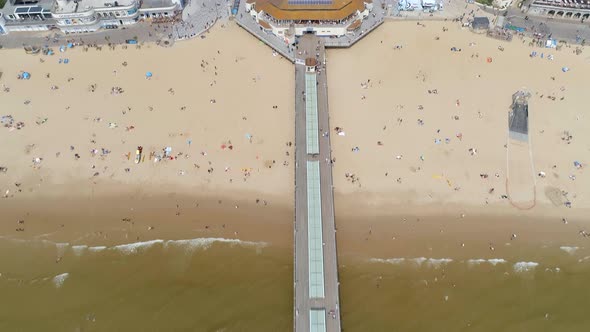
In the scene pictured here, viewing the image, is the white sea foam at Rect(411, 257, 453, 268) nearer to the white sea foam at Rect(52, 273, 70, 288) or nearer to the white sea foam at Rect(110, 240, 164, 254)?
the white sea foam at Rect(110, 240, 164, 254)

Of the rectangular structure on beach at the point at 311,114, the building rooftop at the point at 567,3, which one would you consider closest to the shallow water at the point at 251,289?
the rectangular structure on beach at the point at 311,114

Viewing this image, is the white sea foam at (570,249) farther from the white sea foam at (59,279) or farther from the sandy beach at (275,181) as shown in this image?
the white sea foam at (59,279)

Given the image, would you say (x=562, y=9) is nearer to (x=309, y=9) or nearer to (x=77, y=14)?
(x=309, y=9)

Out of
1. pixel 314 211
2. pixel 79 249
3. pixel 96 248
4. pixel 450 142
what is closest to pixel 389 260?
pixel 314 211

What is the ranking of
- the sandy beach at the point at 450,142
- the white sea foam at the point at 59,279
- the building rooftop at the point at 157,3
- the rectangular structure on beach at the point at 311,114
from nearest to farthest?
the white sea foam at the point at 59,279
the sandy beach at the point at 450,142
the rectangular structure on beach at the point at 311,114
the building rooftop at the point at 157,3

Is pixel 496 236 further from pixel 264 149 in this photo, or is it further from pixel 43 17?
pixel 43 17

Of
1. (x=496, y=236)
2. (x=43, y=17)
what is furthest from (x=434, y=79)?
(x=43, y=17)
